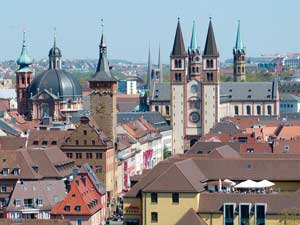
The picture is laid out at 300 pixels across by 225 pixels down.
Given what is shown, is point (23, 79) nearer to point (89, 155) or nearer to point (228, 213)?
point (89, 155)

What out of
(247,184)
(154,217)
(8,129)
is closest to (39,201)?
(154,217)

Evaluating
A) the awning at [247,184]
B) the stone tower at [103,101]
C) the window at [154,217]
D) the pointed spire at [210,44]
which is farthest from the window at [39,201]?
the pointed spire at [210,44]

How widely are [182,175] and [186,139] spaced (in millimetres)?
101420

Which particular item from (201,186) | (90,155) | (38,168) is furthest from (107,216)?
(201,186)

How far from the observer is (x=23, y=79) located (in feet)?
615

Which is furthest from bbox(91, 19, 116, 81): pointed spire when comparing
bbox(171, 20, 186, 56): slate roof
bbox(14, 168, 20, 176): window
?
bbox(171, 20, 186, 56): slate roof

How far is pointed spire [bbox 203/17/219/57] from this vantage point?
186625 millimetres

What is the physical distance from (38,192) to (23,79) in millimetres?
90664

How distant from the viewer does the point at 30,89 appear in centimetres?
17625

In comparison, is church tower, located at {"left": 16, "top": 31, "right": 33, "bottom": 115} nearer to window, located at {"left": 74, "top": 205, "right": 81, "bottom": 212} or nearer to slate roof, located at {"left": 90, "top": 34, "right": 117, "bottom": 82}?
slate roof, located at {"left": 90, "top": 34, "right": 117, "bottom": 82}

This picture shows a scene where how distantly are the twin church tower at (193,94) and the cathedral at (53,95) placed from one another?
16.5 m

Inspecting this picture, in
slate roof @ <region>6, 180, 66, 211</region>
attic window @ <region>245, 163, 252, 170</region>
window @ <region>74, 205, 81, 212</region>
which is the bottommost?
window @ <region>74, 205, 81, 212</region>

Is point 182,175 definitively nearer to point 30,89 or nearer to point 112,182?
point 112,182

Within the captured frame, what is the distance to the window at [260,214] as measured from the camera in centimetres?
8194
